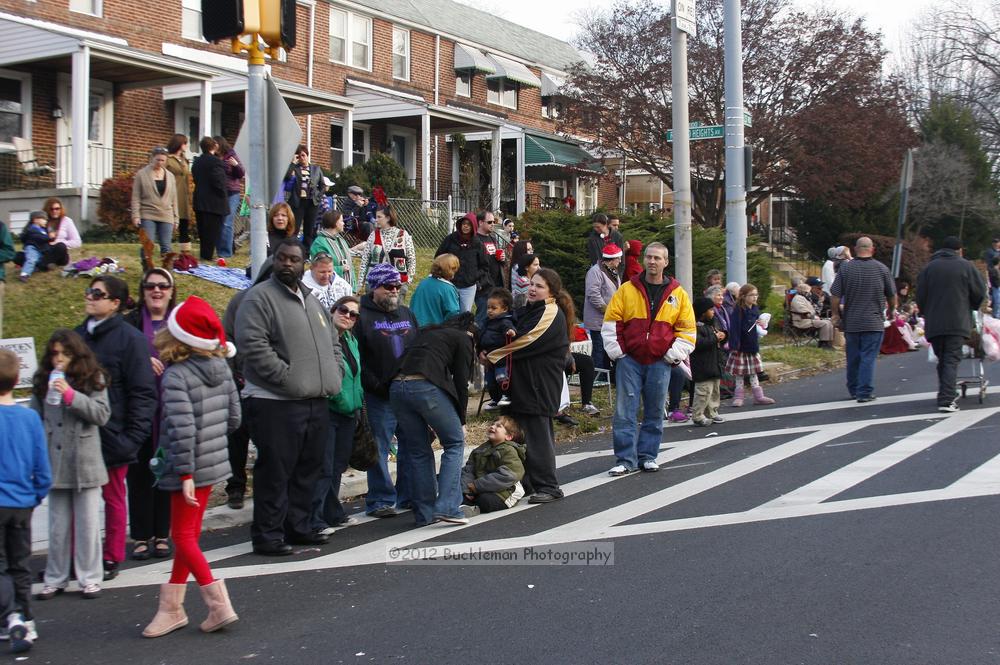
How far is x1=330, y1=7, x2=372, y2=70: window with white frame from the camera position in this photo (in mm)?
31875

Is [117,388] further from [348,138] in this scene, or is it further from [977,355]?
[348,138]

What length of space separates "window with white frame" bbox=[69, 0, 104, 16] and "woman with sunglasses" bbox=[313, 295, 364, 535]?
1989 centimetres

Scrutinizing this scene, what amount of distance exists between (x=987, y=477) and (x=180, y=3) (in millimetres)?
23884

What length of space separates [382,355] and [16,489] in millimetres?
3120

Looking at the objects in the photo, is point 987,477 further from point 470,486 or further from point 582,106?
point 582,106

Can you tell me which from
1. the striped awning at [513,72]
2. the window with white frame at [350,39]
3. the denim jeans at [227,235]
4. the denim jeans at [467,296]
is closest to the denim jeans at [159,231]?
the denim jeans at [227,235]

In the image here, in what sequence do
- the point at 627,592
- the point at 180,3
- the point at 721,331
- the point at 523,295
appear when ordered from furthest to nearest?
the point at 180,3, the point at 523,295, the point at 721,331, the point at 627,592

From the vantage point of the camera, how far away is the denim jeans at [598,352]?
12.8 m

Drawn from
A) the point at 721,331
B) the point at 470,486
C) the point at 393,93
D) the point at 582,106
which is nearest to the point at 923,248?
the point at 582,106

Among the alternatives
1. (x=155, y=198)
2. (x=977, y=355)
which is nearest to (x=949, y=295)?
(x=977, y=355)

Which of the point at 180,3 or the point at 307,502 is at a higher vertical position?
the point at 180,3

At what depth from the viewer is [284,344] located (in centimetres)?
672

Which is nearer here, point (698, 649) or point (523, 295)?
point (698, 649)

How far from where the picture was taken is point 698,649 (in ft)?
16.2
